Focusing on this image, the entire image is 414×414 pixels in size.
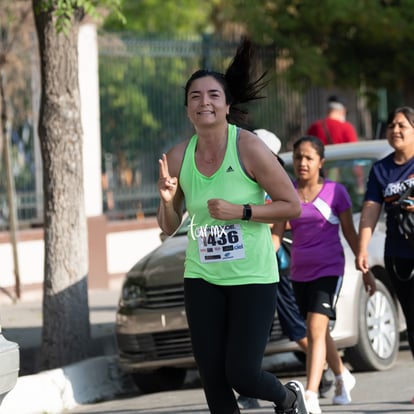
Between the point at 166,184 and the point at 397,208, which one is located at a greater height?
the point at 166,184

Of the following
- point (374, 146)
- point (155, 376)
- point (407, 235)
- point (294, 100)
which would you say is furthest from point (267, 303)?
point (294, 100)

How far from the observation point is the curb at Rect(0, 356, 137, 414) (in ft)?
26.8

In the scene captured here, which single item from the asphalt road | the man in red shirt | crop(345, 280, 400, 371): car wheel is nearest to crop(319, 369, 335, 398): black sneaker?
the asphalt road

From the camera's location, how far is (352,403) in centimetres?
767

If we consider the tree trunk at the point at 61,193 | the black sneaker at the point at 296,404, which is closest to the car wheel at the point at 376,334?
the tree trunk at the point at 61,193

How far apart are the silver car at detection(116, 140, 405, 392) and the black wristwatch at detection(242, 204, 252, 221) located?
9.87 feet

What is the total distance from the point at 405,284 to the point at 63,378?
2.70 meters

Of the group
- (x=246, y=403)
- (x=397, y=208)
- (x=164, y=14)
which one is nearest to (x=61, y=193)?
(x=246, y=403)

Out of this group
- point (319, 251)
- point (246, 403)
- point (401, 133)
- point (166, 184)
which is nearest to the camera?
point (166, 184)

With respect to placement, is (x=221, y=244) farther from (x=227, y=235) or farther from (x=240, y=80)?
(x=240, y=80)

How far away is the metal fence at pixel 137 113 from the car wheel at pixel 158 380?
566 cm

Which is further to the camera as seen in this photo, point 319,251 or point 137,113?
point 137,113

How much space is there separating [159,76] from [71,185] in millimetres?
7139

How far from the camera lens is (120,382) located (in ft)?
30.9
